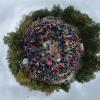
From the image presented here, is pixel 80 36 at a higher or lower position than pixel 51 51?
higher

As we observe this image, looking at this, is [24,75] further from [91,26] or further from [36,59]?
[91,26]

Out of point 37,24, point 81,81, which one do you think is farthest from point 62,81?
point 37,24

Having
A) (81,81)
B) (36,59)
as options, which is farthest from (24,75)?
(81,81)

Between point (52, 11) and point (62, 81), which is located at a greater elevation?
point (52, 11)

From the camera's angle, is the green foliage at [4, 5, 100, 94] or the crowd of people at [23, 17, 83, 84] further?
the green foliage at [4, 5, 100, 94]

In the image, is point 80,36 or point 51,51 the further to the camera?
point 80,36
